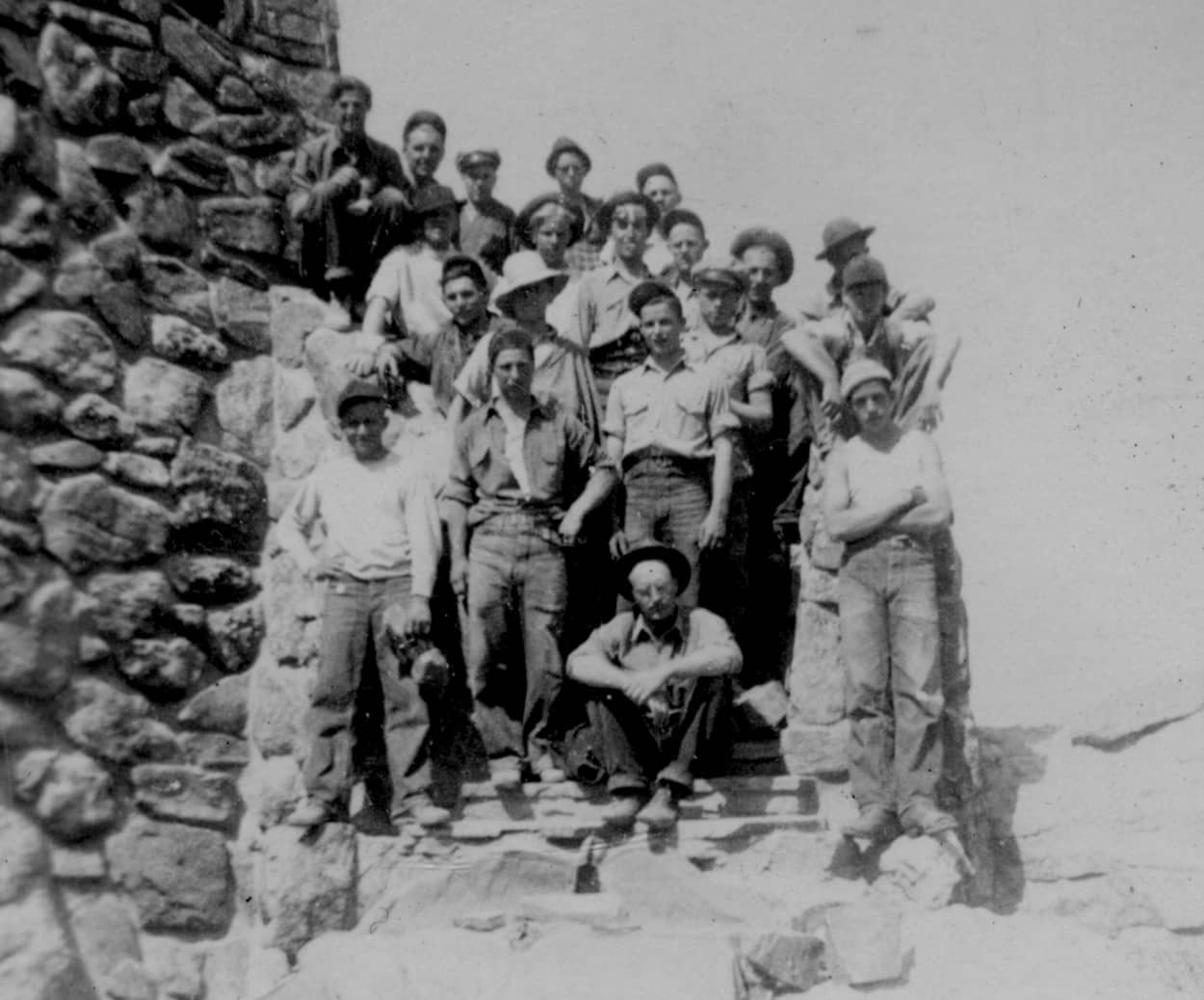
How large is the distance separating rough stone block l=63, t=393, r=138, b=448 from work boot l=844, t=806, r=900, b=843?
3.51m

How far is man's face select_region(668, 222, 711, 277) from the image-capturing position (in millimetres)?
6832

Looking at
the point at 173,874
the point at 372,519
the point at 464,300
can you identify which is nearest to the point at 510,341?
the point at 464,300

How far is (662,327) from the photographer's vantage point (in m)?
5.89

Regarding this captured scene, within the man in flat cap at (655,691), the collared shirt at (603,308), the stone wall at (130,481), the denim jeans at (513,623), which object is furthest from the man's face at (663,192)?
the man in flat cap at (655,691)

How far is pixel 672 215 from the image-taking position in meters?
6.89

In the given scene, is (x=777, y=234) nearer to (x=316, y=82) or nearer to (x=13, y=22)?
(x=316, y=82)

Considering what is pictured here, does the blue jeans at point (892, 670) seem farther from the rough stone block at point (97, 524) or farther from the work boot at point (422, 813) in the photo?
the rough stone block at point (97, 524)

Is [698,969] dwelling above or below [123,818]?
below

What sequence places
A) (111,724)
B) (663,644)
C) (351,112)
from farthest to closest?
(351,112) → (111,724) → (663,644)

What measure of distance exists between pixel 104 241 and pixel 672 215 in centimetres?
274

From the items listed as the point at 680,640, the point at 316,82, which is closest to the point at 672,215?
the point at 316,82

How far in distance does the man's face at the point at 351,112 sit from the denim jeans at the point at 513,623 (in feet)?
7.77

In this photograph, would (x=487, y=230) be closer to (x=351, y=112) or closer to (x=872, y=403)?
(x=351, y=112)

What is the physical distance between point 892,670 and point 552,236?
8.93 feet
